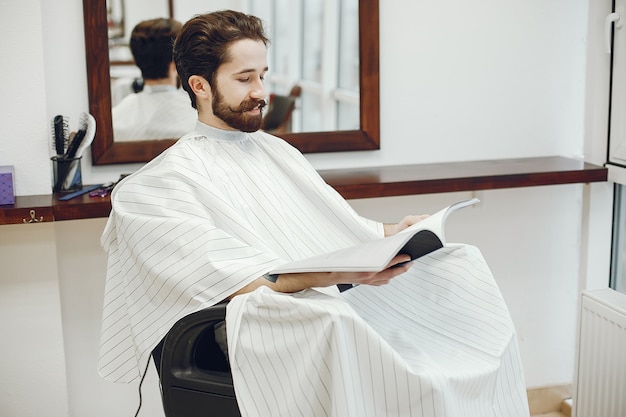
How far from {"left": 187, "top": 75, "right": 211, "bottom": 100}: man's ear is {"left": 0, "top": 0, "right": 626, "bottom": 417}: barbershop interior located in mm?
449

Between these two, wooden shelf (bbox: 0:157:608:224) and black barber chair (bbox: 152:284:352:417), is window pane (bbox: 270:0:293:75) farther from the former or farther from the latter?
black barber chair (bbox: 152:284:352:417)

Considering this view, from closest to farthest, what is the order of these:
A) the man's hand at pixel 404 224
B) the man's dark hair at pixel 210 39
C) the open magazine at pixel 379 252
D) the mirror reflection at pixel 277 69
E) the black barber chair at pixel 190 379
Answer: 1. the open magazine at pixel 379 252
2. the black barber chair at pixel 190 379
3. the man's dark hair at pixel 210 39
4. the man's hand at pixel 404 224
5. the mirror reflection at pixel 277 69

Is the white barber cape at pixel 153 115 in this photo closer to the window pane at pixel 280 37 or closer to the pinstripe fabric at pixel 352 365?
the window pane at pixel 280 37

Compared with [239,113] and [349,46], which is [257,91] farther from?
[349,46]

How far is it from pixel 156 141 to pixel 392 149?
82 centimetres

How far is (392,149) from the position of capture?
2.83 meters

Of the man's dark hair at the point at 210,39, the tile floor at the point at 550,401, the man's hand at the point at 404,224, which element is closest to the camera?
the man's dark hair at the point at 210,39

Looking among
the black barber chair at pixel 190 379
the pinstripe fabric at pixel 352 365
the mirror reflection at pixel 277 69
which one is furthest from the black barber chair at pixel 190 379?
the mirror reflection at pixel 277 69

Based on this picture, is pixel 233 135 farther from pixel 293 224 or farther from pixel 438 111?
pixel 438 111

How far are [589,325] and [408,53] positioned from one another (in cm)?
109

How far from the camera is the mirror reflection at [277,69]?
2486 millimetres

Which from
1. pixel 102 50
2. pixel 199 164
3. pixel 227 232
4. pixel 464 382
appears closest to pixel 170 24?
pixel 102 50

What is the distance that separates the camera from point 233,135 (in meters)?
2.21

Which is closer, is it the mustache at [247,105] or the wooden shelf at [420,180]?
the mustache at [247,105]
